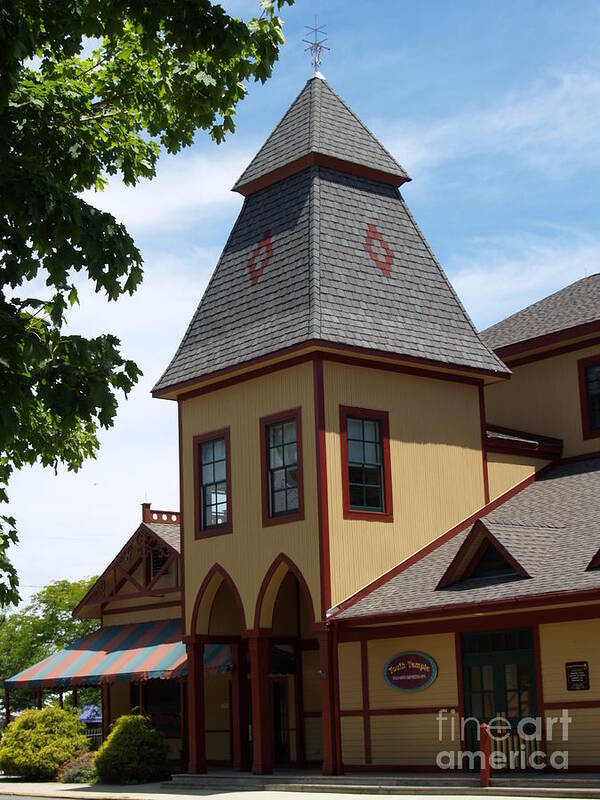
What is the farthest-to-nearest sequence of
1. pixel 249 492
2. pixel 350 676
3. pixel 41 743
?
1. pixel 41 743
2. pixel 249 492
3. pixel 350 676

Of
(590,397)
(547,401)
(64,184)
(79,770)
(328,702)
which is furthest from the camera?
(79,770)

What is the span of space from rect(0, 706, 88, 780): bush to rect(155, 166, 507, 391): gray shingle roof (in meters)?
9.47

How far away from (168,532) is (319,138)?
443 inches

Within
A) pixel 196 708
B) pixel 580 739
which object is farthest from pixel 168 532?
pixel 580 739

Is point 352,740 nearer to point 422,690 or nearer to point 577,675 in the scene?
point 422,690

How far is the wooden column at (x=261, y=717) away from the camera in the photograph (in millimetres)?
23078

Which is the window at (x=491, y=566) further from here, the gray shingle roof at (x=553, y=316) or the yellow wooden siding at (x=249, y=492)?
the gray shingle roof at (x=553, y=316)

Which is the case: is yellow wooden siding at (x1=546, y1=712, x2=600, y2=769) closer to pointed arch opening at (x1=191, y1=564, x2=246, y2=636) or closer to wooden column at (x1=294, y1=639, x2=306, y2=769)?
pointed arch opening at (x1=191, y1=564, x2=246, y2=636)

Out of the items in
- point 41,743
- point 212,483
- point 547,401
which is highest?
point 547,401

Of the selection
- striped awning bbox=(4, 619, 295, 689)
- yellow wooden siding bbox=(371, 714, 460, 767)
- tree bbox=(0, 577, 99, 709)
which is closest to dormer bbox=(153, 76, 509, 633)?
striped awning bbox=(4, 619, 295, 689)

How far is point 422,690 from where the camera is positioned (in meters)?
21.4

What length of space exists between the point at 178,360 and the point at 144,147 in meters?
12.1

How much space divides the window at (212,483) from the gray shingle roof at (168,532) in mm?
4876

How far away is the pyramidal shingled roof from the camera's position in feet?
78.7
